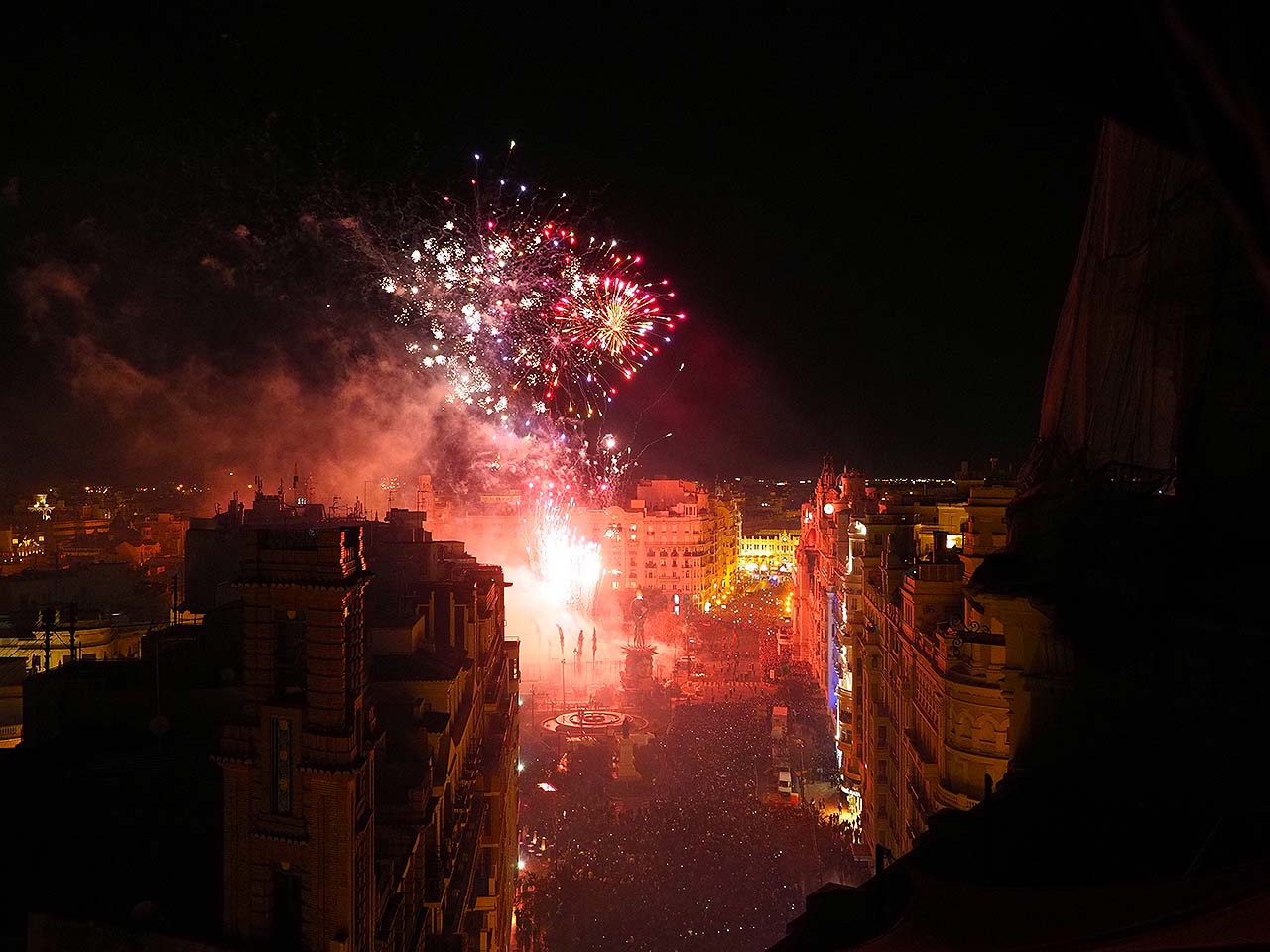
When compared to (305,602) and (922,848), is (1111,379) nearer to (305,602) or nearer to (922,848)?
(922,848)

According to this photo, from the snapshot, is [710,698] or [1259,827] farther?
[710,698]

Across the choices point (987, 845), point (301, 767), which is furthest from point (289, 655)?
point (987, 845)

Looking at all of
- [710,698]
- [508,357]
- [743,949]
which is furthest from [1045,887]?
[710,698]

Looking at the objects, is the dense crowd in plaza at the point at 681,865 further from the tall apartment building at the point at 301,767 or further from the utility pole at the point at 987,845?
the utility pole at the point at 987,845

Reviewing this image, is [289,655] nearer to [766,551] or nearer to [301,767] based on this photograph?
[301,767]

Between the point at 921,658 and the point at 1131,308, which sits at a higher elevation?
the point at 1131,308

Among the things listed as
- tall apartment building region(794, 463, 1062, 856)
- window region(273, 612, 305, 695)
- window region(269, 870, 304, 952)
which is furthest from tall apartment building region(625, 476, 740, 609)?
window region(269, 870, 304, 952)

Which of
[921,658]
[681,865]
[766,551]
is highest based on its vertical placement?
[921,658]

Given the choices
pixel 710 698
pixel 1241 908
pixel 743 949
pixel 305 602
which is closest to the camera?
pixel 1241 908
